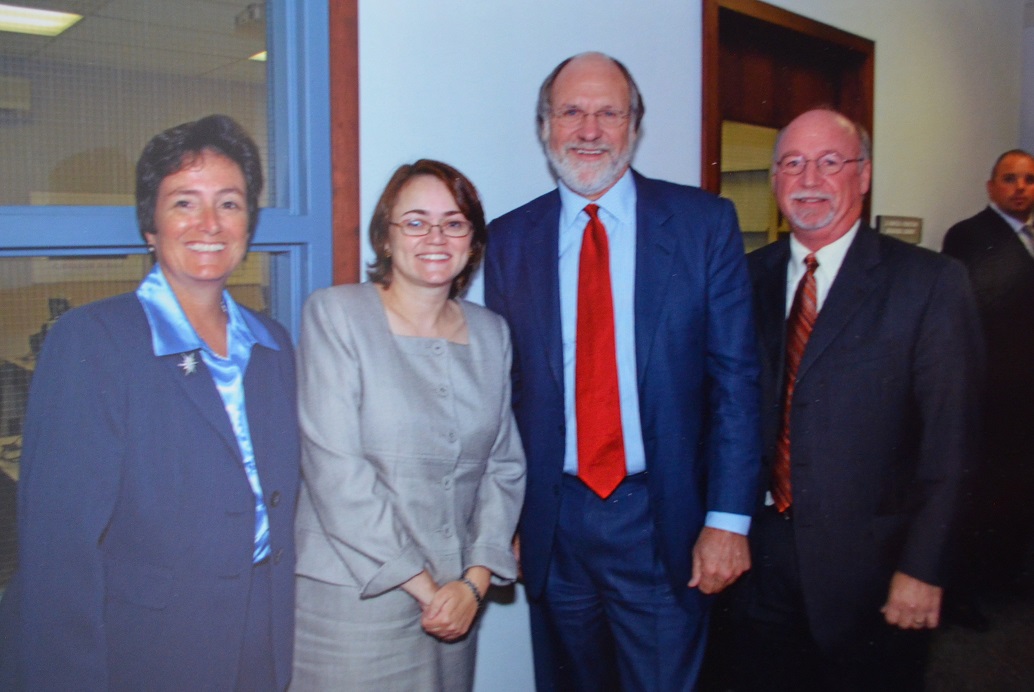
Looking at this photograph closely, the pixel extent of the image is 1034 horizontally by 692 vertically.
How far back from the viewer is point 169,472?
4.53 feet

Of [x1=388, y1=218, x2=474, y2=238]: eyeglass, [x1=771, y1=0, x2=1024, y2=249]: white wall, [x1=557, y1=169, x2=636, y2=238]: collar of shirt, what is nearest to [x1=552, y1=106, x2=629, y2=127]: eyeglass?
[x1=557, y1=169, x2=636, y2=238]: collar of shirt

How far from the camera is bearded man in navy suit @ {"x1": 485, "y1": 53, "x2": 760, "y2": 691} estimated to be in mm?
1818

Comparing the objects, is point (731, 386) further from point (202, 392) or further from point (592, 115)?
point (202, 392)

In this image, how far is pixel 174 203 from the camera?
145 centimetres

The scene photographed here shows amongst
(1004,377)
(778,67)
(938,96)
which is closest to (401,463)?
(778,67)

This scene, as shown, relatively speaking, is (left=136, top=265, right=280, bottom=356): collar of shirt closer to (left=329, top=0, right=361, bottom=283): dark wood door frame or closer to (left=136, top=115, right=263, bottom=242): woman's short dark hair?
(left=136, top=115, right=263, bottom=242): woman's short dark hair

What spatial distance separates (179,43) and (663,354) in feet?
3.88

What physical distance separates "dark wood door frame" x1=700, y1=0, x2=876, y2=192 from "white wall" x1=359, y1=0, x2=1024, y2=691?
0.05m

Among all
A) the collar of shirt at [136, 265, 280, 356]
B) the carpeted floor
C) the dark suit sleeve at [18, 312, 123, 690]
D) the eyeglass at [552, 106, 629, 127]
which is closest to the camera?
the dark suit sleeve at [18, 312, 123, 690]

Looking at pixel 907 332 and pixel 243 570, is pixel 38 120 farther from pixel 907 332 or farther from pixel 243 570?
pixel 907 332

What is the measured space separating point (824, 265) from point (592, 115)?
0.69m

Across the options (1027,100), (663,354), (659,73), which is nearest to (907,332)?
(663,354)

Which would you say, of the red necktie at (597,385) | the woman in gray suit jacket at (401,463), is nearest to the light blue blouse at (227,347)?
the woman in gray suit jacket at (401,463)

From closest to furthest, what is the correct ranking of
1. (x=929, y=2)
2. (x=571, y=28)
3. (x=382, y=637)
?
(x=382, y=637), (x=571, y=28), (x=929, y=2)
